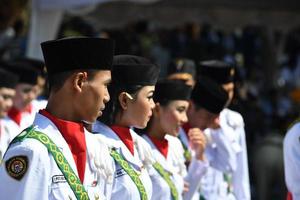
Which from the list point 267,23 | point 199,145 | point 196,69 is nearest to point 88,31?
point 267,23

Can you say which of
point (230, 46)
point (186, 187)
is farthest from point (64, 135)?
point (230, 46)

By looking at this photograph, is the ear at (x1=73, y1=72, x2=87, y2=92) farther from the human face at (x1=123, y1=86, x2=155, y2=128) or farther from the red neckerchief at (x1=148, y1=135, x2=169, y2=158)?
the red neckerchief at (x1=148, y1=135, x2=169, y2=158)

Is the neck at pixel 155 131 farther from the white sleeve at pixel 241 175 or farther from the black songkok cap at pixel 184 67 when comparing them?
the white sleeve at pixel 241 175

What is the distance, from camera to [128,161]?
191 inches

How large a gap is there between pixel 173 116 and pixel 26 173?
Result: 2.31 meters

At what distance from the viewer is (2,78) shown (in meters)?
7.29

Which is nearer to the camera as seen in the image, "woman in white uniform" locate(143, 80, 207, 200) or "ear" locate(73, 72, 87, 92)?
"ear" locate(73, 72, 87, 92)

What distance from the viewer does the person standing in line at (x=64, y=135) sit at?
3.77 m

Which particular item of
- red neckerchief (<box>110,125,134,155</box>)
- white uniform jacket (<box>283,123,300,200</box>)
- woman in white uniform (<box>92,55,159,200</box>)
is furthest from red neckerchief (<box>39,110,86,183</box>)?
white uniform jacket (<box>283,123,300,200</box>)

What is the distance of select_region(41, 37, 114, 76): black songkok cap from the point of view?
3994mm

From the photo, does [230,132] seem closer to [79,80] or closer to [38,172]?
[79,80]

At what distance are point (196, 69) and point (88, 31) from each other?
6.39 meters

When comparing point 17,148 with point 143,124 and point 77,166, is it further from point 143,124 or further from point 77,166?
point 143,124

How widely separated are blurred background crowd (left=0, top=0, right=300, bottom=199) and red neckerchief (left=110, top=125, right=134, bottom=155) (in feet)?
18.5
